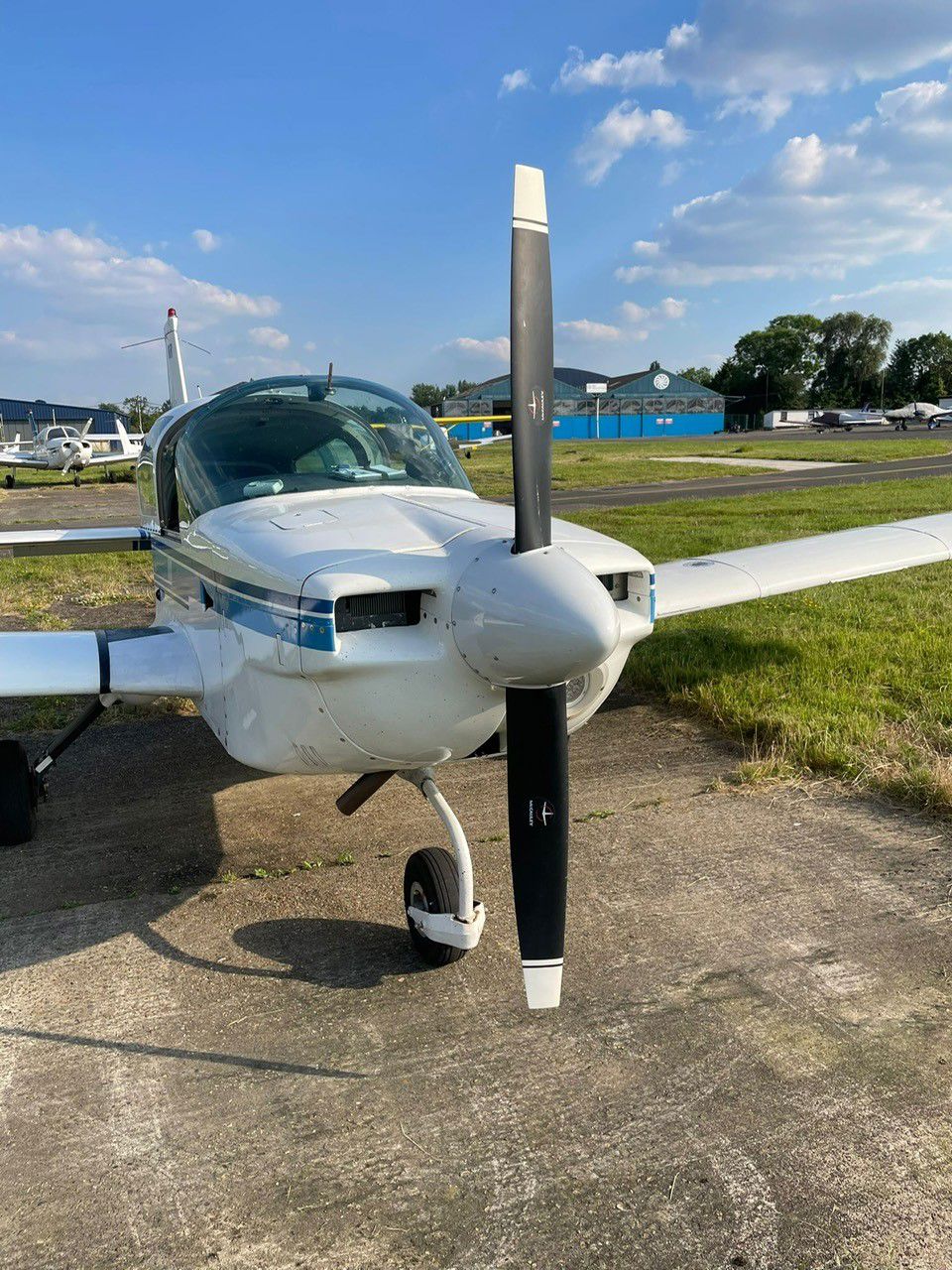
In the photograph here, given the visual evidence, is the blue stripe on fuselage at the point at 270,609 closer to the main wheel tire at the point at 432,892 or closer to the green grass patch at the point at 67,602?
the main wheel tire at the point at 432,892

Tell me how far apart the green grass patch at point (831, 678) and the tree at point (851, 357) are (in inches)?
4241

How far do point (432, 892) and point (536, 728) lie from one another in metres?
1.03

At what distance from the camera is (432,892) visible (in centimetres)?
355

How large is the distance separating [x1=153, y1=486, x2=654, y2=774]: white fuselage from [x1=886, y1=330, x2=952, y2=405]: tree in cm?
10987

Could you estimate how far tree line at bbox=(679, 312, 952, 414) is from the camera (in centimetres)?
10688

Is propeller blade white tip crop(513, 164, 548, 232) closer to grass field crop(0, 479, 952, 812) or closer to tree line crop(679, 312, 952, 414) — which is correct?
grass field crop(0, 479, 952, 812)

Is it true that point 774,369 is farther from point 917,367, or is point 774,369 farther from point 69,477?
point 69,477

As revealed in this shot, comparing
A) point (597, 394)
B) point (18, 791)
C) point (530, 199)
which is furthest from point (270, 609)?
point (597, 394)

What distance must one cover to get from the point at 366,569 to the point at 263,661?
26.0 inches

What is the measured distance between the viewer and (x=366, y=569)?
2.87 m

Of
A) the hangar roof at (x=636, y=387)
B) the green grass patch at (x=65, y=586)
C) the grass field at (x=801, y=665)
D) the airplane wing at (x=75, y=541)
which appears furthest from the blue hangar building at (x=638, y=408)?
the airplane wing at (x=75, y=541)

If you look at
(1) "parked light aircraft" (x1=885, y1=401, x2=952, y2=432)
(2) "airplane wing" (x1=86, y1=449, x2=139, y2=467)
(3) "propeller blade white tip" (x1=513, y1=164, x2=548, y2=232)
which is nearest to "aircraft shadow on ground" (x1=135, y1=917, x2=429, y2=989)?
(3) "propeller blade white tip" (x1=513, y1=164, x2=548, y2=232)

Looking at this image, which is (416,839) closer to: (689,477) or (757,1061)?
(757,1061)

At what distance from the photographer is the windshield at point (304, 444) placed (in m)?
4.20
